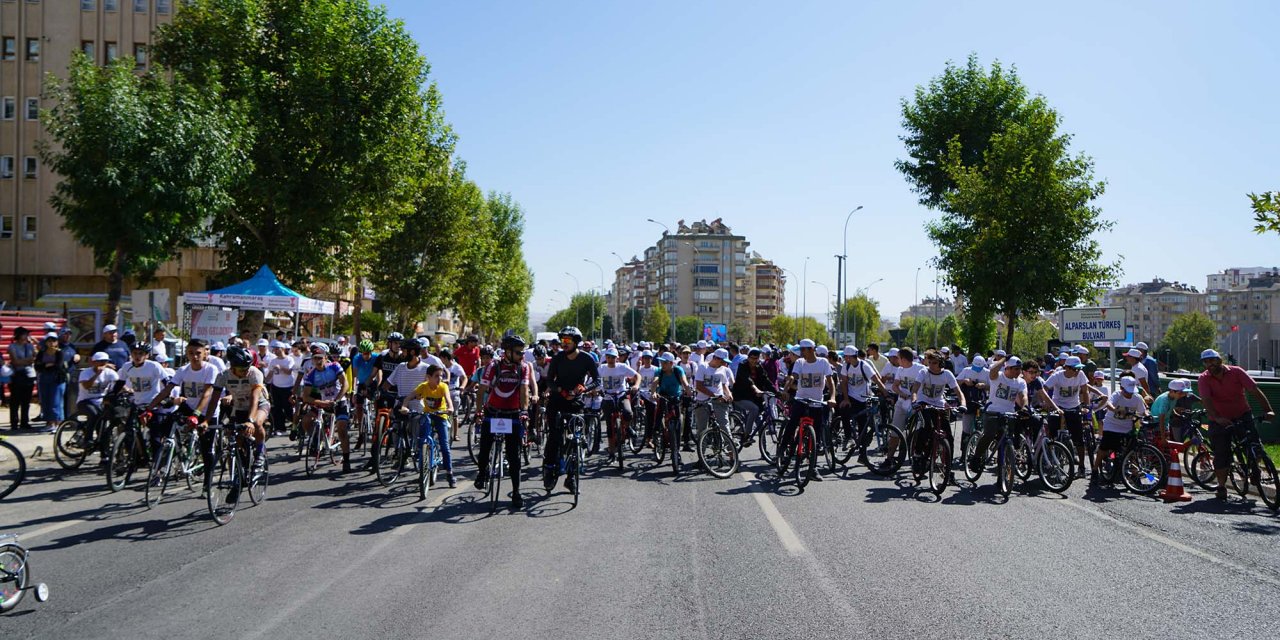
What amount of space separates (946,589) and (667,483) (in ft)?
19.7

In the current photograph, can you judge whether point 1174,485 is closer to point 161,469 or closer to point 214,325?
point 161,469

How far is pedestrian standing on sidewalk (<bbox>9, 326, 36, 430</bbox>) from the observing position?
1667cm

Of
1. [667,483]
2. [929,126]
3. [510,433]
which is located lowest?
[667,483]

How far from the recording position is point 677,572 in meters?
7.27

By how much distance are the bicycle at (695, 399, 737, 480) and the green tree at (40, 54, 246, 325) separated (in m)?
15.0

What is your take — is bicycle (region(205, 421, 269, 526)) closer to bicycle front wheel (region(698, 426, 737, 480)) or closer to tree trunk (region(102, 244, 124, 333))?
bicycle front wheel (region(698, 426, 737, 480))

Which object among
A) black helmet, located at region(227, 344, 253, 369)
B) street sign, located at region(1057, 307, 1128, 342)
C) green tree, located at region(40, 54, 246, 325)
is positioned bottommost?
black helmet, located at region(227, 344, 253, 369)

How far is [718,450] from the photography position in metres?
13.4

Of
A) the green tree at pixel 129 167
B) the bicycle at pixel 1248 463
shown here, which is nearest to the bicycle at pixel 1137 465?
the bicycle at pixel 1248 463

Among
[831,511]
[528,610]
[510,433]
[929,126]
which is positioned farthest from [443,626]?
[929,126]

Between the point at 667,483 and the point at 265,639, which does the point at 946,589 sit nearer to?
the point at 265,639

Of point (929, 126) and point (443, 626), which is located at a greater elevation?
point (929, 126)

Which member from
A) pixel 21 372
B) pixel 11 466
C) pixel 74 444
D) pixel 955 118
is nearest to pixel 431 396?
pixel 11 466

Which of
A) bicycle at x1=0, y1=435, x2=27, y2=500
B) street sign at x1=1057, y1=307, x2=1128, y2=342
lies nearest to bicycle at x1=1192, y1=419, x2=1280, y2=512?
street sign at x1=1057, y1=307, x2=1128, y2=342
